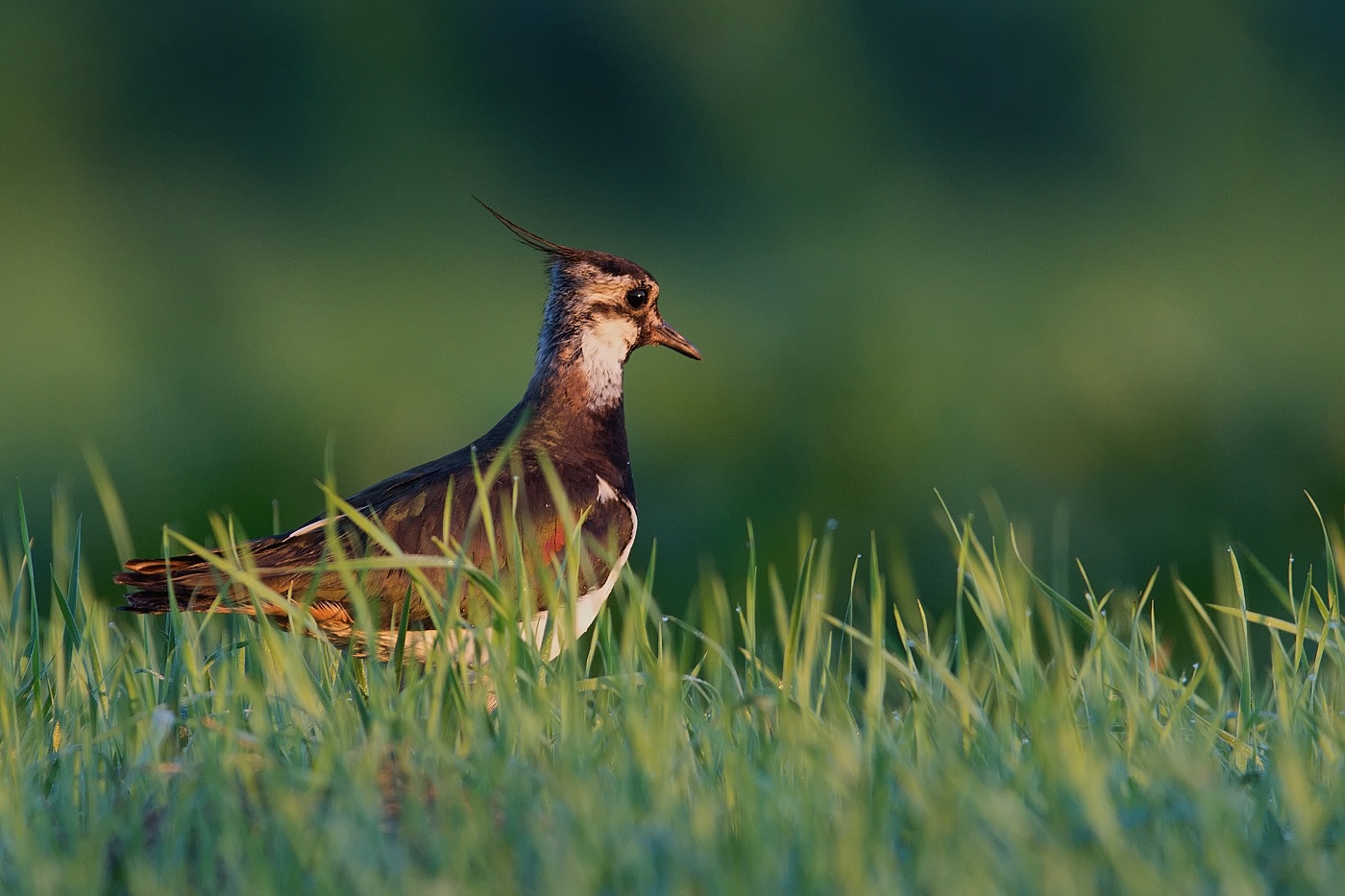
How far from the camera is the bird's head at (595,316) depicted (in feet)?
18.5

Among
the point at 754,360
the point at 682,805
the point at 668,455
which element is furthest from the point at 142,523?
the point at 682,805

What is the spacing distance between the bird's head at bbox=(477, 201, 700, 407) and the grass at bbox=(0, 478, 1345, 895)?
1827mm

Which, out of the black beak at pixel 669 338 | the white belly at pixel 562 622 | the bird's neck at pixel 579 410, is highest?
the black beak at pixel 669 338

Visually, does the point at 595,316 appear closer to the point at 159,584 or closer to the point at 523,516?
the point at 523,516

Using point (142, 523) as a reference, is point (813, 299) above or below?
above

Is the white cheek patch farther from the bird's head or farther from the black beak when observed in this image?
the black beak

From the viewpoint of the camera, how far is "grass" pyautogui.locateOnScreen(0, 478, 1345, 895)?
2.57 meters

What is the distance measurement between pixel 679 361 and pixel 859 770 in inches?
333

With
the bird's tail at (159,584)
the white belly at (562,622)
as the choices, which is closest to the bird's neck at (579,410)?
the white belly at (562,622)

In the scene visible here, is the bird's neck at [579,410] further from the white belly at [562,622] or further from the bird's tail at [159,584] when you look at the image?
the bird's tail at [159,584]

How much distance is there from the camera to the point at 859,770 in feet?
9.29

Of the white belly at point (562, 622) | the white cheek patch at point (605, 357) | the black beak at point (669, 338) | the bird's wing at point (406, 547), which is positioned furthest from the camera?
the black beak at point (669, 338)

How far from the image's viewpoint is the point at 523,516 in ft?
15.6

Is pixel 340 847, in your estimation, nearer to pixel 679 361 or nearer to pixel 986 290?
pixel 679 361
